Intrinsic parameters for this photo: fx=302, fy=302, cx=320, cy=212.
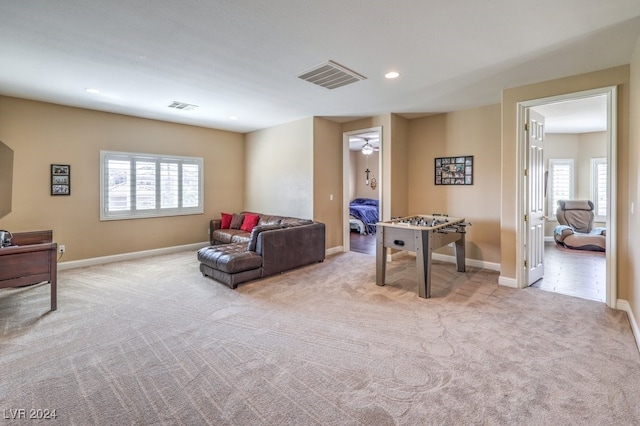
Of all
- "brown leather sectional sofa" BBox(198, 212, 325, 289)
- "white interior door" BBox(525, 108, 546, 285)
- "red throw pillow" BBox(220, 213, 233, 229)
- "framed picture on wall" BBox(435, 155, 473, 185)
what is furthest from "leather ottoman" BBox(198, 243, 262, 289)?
"white interior door" BBox(525, 108, 546, 285)

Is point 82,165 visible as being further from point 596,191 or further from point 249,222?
point 596,191

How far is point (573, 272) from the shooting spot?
468 centimetres

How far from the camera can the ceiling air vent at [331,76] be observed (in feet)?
11.1

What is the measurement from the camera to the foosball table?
3.58 m

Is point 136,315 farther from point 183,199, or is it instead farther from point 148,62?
point 183,199

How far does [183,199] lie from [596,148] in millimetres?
9574

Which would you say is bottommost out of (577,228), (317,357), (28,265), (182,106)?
Result: (317,357)

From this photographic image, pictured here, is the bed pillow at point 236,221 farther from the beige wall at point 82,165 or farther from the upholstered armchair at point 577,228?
the upholstered armchair at point 577,228

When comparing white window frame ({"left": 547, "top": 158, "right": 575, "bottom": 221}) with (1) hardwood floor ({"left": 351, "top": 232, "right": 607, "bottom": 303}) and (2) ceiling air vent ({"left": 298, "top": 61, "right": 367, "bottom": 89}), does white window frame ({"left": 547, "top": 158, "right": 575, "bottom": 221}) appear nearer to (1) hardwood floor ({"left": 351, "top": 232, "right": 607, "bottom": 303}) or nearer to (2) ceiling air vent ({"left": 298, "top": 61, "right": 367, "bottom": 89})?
(1) hardwood floor ({"left": 351, "top": 232, "right": 607, "bottom": 303})

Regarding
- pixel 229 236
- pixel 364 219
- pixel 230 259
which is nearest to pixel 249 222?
pixel 229 236

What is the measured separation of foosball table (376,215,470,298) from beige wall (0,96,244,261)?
4.32 m

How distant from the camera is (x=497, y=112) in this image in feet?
15.6

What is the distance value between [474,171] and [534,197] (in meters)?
1.15

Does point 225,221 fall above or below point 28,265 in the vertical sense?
above
